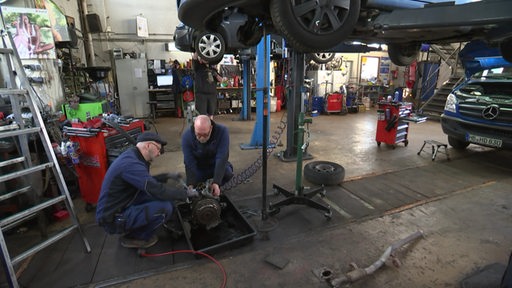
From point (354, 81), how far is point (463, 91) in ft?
22.8

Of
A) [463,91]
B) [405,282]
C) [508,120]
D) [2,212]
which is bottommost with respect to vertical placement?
[405,282]

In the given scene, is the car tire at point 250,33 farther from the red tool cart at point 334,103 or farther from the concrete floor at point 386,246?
the red tool cart at point 334,103

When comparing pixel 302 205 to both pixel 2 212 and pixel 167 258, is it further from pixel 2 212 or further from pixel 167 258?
pixel 2 212

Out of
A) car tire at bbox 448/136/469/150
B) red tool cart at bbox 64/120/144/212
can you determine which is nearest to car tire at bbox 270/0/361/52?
red tool cart at bbox 64/120/144/212

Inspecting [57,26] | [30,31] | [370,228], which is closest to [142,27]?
[57,26]

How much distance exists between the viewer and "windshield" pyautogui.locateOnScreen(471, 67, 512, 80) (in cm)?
392

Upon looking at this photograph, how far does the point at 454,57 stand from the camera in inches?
338

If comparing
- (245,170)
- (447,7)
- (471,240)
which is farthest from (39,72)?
(471,240)

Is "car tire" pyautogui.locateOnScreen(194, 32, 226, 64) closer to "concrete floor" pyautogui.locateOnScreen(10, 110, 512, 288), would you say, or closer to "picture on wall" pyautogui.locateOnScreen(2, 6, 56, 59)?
"concrete floor" pyautogui.locateOnScreen(10, 110, 512, 288)

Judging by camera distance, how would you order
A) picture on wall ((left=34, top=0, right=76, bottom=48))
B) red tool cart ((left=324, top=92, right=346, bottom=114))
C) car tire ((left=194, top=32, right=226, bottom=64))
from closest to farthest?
car tire ((left=194, top=32, right=226, bottom=64)) → picture on wall ((left=34, top=0, right=76, bottom=48)) → red tool cart ((left=324, top=92, right=346, bottom=114))

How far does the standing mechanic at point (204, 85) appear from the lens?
5.07 meters

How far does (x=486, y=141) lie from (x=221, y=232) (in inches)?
152

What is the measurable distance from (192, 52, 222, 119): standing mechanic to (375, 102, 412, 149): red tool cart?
3.12 metres

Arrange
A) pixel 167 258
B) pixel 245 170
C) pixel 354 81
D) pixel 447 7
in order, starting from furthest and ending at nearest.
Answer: pixel 354 81 < pixel 245 170 < pixel 167 258 < pixel 447 7
